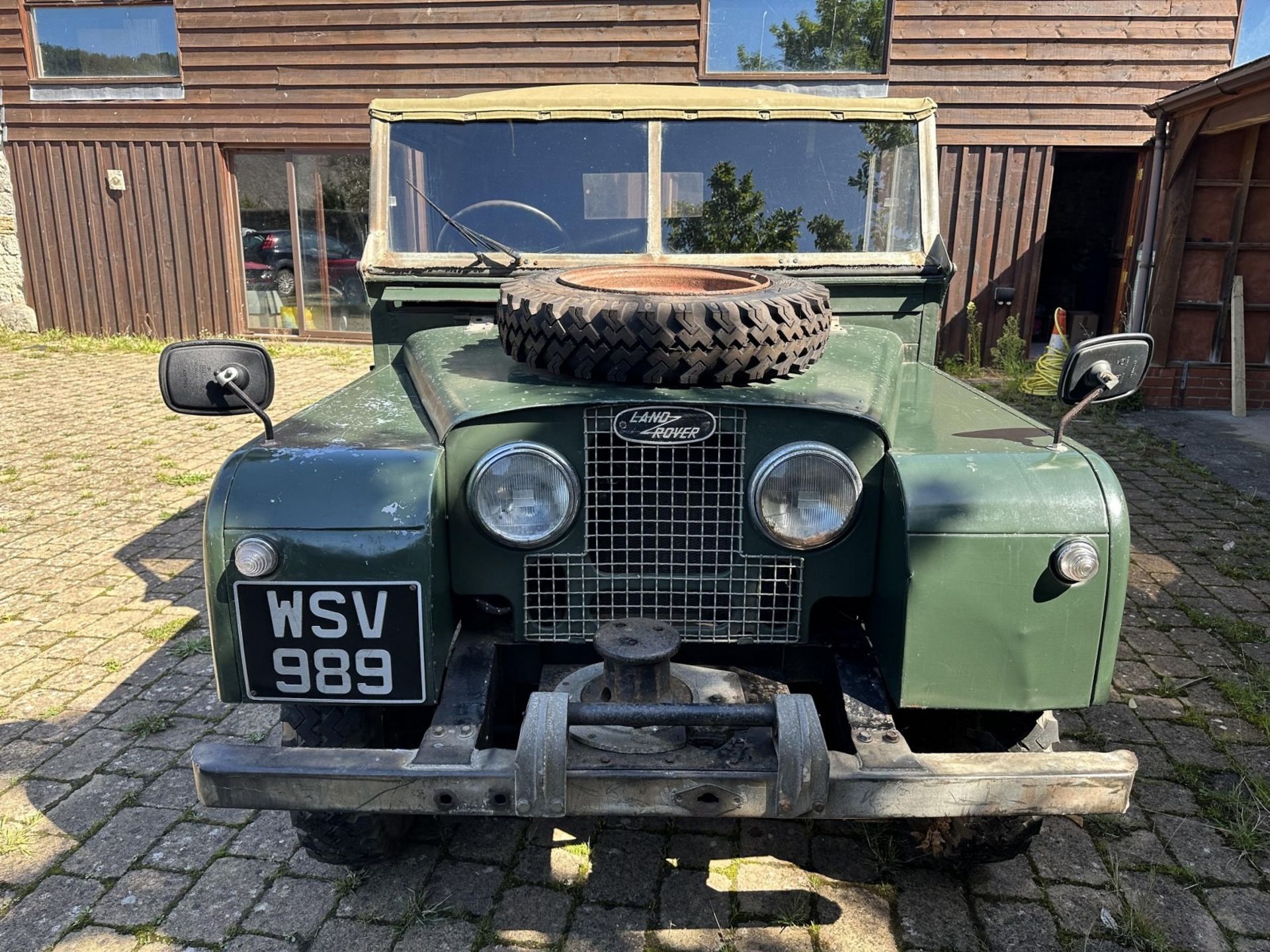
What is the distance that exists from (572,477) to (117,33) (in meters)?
11.8

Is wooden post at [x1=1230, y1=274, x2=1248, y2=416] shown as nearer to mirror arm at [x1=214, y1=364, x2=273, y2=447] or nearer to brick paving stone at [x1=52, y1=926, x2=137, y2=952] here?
mirror arm at [x1=214, y1=364, x2=273, y2=447]

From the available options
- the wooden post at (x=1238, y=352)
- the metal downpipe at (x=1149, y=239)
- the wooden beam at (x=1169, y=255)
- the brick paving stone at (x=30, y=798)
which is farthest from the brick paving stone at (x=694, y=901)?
the wooden post at (x=1238, y=352)

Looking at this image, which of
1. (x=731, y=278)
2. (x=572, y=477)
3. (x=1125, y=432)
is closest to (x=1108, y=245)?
(x=1125, y=432)

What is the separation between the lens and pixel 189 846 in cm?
273

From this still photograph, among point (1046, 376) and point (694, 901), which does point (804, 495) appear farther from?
point (1046, 376)

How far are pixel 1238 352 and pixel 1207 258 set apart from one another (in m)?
0.91

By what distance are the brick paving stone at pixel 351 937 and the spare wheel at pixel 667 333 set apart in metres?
1.50

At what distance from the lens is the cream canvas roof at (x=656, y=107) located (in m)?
3.54

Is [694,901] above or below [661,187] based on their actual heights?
below

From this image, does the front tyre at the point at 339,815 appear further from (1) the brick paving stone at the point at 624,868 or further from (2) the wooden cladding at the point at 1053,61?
(2) the wooden cladding at the point at 1053,61

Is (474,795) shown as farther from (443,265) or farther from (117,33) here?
(117,33)

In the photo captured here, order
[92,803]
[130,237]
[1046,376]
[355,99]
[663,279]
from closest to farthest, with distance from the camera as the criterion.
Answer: [92,803], [663,279], [1046,376], [355,99], [130,237]

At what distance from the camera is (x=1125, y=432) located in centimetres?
794

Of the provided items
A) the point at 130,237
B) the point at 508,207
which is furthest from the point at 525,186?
the point at 130,237
